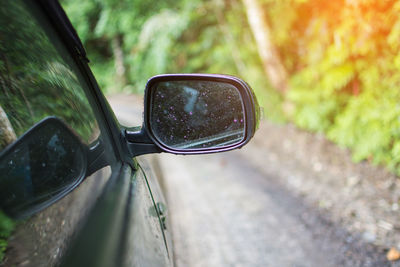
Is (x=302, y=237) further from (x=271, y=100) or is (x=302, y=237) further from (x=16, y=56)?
(x=271, y=100)

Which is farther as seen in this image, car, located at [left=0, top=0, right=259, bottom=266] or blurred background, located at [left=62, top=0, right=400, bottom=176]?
blurred background, located at [left=62, top=0, right=400, bottom=176]

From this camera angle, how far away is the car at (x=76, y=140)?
2.96 ft

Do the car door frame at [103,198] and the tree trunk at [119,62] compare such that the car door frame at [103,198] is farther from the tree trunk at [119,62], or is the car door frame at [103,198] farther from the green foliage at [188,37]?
the tree trunk at [119,62]

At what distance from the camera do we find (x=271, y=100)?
7004 millimetres

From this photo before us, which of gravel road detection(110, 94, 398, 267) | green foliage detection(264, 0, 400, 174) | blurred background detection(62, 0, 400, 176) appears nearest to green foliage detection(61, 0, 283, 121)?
blurred background detection(62, 0, 400, 176)

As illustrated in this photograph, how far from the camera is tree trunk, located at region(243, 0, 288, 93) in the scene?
6277 mm

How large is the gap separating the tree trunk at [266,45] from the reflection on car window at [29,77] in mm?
5922

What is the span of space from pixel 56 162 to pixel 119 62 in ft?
58.7

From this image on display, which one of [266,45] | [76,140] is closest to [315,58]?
[266,45]

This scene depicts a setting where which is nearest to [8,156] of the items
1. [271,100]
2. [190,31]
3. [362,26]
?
[362,26]

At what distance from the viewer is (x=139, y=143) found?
4.30 ft

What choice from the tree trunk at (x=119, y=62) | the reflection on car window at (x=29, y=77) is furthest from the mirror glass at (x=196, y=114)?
the tree trunk at (x=119, y=62)

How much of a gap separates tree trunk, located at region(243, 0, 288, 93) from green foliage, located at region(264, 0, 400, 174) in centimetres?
31

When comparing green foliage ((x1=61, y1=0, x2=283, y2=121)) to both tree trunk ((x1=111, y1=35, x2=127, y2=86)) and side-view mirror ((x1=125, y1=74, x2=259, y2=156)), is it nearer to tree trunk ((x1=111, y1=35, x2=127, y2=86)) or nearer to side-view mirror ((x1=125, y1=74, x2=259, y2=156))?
tree trunk ((x1=111, y1=35, x2=127, y2=86))
